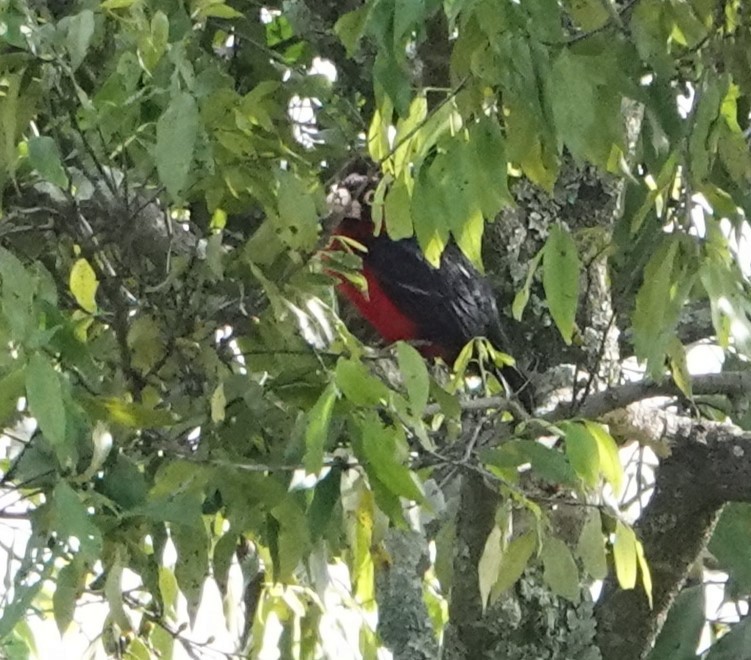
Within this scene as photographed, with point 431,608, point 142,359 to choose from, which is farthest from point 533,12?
point 431,608

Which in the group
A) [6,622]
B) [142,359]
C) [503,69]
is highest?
[503,69]

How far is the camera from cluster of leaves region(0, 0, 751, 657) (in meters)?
0.90

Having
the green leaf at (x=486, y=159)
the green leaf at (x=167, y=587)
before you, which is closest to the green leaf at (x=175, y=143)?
the green leaf at (x=486, y=159)

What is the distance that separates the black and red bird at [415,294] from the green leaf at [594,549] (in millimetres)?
1185

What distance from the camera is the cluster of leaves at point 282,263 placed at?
2.94 ft

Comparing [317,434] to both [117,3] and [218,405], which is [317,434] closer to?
[218,405]

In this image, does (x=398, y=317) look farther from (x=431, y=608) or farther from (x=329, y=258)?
(x=329, y=258)

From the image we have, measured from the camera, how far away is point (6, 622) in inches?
34.4

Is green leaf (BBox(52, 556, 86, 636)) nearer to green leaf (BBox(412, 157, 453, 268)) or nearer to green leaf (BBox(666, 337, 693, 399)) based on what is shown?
green leaf (BBox(412, 157, 453, 268))

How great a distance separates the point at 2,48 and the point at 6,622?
0.48 meters

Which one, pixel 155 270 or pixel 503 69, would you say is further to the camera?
pixel 155 270

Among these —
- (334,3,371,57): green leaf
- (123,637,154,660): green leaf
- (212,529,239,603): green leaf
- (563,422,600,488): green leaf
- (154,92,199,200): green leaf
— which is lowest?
(123,637,154,660): green leaf

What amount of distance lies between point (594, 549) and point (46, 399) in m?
0.53

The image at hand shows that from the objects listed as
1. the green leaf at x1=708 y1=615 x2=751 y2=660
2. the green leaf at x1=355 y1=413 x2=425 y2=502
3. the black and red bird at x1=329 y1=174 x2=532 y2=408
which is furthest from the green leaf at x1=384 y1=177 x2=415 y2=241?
the black and red bird at x1=329 y1=174 x2=532 y2=408
